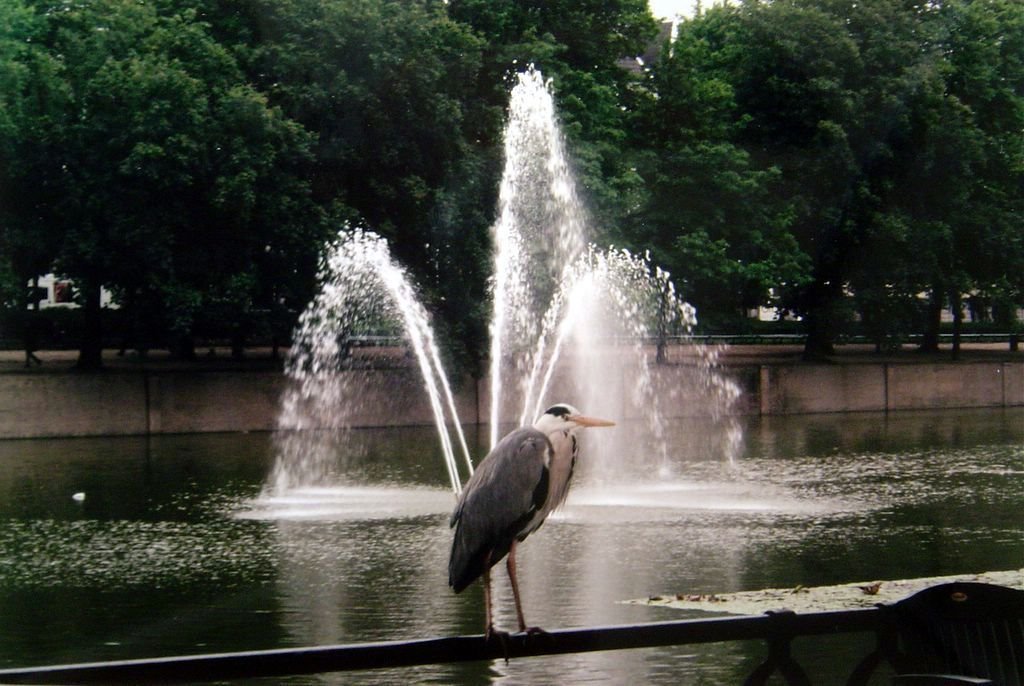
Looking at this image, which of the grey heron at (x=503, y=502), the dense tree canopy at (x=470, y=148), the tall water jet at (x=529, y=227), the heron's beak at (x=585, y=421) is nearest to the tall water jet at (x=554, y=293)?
the tall water jet at (x=529, y=227)

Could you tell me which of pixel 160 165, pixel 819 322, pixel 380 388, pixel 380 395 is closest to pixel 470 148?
pixel 380 388

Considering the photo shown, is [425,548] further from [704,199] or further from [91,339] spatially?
[704,199]

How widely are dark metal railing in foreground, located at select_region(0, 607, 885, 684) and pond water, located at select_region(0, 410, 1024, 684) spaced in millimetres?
6068

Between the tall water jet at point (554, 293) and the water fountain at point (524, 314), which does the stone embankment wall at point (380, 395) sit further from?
the tall water jet at point (554, 293)

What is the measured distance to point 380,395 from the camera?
128 feet

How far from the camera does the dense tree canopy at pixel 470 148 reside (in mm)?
34062

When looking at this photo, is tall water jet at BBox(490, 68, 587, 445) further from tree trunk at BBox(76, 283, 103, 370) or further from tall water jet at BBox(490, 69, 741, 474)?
tree trunk at BBox(76, 283, 103, 370)

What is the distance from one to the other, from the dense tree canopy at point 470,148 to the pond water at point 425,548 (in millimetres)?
6156

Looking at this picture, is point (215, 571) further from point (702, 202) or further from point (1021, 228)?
point (1021, 228)

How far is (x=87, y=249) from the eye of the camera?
33.7 metres

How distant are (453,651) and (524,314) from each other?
32.3 metres

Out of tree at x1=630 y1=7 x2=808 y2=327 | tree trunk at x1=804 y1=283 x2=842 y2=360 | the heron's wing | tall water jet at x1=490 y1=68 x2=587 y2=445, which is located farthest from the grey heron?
tree trunk at x1=804 y1=283 x2=842 y2=360

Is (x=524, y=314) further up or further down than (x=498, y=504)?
further up

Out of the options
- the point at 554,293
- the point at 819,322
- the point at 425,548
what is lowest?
the point at 425,548
